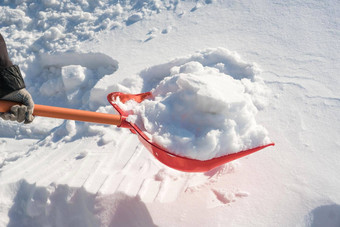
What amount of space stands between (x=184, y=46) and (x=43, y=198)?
1503 mm

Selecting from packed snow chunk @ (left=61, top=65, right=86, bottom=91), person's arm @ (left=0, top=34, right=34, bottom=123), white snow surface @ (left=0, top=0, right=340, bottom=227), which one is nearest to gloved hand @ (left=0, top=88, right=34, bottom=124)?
person's arm @ (left=0, top=34, right=34, bottom=123)

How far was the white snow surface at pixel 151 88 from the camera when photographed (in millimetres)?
1620

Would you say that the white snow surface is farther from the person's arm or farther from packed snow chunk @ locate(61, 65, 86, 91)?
the person's arm

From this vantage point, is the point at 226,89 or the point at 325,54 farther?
the point at 325,54

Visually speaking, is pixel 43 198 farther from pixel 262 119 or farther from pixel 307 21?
pixel 307 21

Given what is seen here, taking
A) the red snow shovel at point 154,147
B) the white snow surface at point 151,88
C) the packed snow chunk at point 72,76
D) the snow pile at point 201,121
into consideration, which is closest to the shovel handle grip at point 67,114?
the red snow shovel at point 154,147

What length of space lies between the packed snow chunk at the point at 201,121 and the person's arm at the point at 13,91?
49 centimetres

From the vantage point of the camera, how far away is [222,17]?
2.79m

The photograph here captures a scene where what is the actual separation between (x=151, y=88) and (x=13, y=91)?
1.01m

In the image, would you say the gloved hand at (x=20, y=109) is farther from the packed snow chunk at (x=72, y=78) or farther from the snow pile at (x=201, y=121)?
the packed snow chunk at (x=72, y=78)

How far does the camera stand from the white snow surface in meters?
1.62

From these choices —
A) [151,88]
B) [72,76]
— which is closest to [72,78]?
[72,76]

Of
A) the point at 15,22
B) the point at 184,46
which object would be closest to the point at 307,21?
the point at 184,46

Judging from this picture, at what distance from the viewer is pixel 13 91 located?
1534mm
